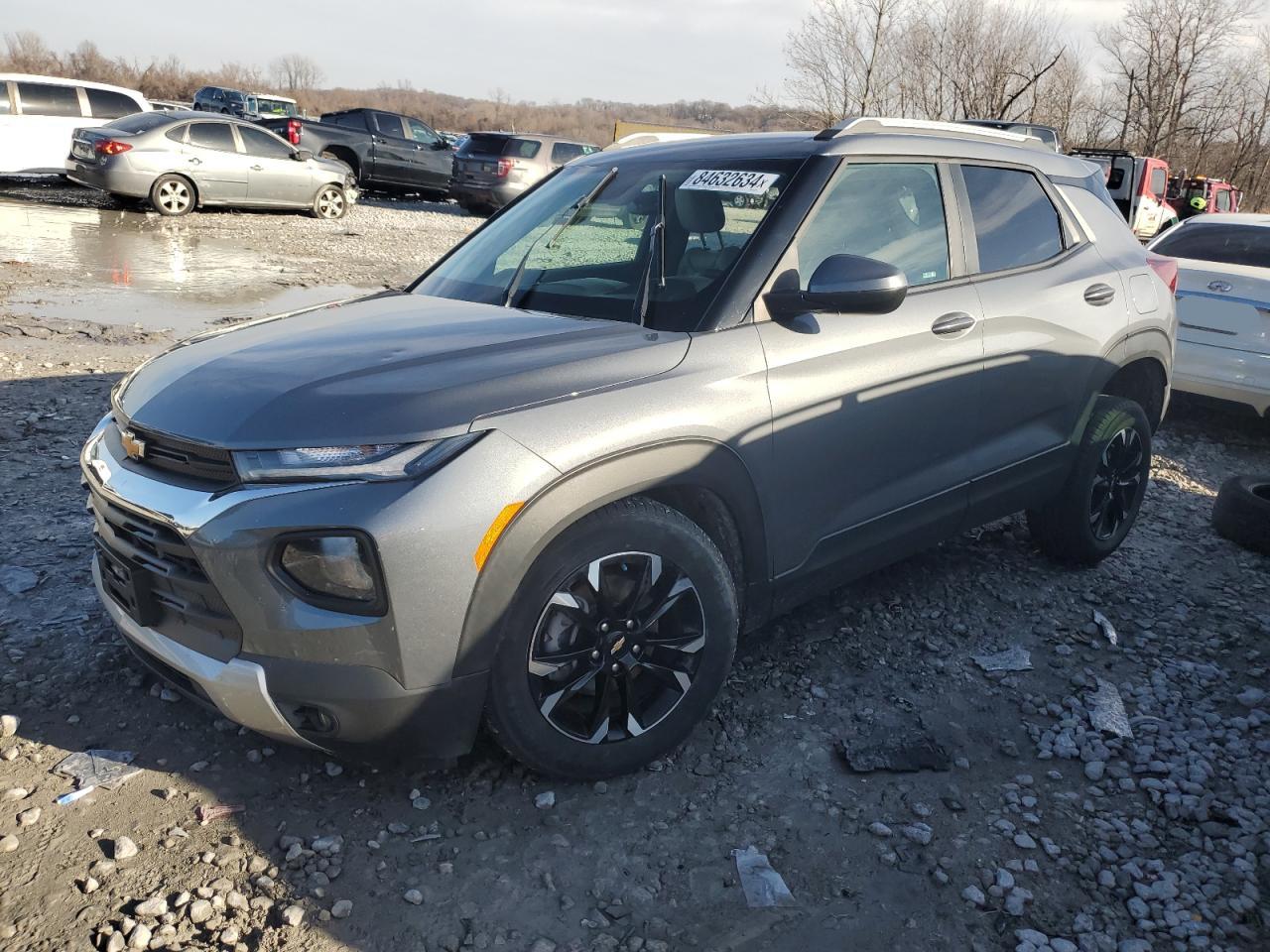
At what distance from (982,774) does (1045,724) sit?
453mm

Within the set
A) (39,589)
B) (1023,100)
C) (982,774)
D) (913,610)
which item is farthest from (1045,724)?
(1023,100)

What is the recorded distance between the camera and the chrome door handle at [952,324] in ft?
11.6

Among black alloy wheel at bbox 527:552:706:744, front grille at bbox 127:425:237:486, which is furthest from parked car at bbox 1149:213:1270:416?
front grille at bbox 127:425:237:486

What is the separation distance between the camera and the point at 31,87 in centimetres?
1552

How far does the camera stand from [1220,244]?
7.72 m

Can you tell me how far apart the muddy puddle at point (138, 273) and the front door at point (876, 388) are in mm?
6092

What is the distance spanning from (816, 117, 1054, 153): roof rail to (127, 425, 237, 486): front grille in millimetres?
2240

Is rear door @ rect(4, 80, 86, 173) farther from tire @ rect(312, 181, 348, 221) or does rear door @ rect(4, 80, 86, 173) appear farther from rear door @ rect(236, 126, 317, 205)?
tire @ rect(312, 181, 348, 221)

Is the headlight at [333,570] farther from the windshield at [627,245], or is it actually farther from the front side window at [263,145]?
the front side window at [263,145]

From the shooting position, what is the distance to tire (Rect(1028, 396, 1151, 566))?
441cm

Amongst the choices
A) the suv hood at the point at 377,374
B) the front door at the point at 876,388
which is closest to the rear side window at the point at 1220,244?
the front door at the point at 876,388

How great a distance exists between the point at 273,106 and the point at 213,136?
23.5 meters

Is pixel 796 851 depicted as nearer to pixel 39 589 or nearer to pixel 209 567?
pixel 209 567

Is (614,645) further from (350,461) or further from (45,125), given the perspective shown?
(45,125)
